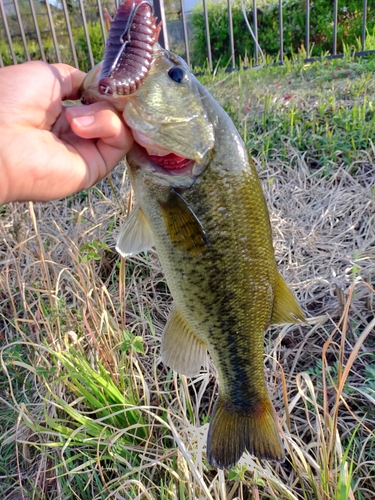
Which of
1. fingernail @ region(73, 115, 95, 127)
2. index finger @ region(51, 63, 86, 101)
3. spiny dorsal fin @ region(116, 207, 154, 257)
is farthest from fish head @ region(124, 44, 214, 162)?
index finger @ region(51, 63, 86, 101)

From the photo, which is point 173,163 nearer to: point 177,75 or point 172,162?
point 172,162

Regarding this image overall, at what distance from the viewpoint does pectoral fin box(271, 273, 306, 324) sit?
5.06 feet

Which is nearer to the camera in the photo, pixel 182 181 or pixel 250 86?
pixel 182 181

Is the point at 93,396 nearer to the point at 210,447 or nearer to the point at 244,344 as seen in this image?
the point at 210,447

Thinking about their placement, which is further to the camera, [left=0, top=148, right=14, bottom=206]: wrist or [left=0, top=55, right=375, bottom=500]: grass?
[left=0, top=55, right=375, bottom=500]: grass

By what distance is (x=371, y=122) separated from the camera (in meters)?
3.47

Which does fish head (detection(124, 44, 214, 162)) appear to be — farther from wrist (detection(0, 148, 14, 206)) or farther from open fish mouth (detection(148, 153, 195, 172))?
wrist (detection(0, 148, 14, 206))

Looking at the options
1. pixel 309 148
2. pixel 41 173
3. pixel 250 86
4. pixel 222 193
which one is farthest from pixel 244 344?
pixel 250 86

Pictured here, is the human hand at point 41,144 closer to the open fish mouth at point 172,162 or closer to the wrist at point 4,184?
the wrist at point 4,184

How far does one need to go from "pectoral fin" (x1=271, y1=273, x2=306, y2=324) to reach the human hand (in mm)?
708

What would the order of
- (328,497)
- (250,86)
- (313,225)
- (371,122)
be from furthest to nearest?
(250,86) → (371,122) → (313,225) → (328,497)

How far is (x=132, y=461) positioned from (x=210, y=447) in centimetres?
58

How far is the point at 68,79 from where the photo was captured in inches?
63.0

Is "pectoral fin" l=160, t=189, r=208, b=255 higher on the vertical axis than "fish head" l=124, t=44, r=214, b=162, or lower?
lower
